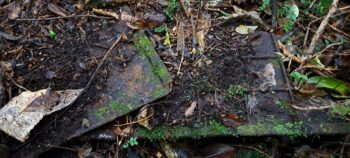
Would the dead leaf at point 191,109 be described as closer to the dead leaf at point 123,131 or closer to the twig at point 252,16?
the dead leaf at point 123,131

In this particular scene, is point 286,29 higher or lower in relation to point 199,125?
higher

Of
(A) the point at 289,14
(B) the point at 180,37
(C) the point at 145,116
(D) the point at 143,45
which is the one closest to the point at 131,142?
(C) the point at 145,116

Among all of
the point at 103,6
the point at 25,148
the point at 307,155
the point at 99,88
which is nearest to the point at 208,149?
the point at 307,155

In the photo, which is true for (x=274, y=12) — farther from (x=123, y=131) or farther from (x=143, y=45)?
(x=123, y=131)

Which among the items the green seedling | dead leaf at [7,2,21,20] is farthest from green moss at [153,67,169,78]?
dead leaf at [7,2,21,20]

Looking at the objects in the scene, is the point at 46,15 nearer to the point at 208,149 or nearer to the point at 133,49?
the point at 133,49

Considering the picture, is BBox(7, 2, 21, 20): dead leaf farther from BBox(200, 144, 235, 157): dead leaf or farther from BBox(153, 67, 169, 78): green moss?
BBox(200, 144, 235, 157): dead leaf

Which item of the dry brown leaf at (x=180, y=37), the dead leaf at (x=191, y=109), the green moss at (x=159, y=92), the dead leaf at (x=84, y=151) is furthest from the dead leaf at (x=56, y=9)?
the dead leaf at (x=191, y=109)
